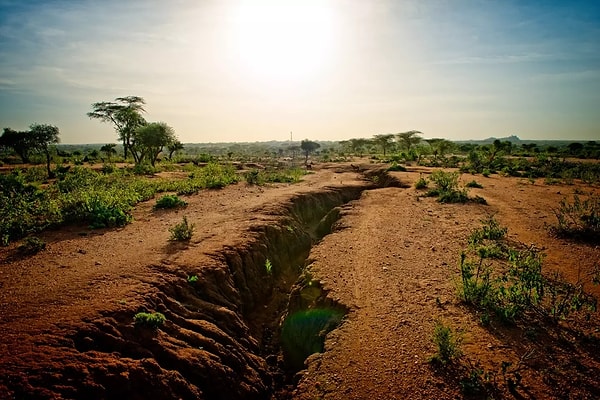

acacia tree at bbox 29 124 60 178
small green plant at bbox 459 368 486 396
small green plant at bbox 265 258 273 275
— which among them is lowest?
small green plant at bbox 459 368 486 396

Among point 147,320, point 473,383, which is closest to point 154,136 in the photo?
point 147,320

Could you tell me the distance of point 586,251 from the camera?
9.17m

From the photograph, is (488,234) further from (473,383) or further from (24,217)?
(24,217)

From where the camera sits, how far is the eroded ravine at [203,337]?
4309mm

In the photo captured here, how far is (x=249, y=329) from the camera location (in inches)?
304

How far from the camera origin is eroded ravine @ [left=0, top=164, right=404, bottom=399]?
431 cm

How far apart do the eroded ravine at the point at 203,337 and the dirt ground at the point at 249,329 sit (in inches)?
1.0

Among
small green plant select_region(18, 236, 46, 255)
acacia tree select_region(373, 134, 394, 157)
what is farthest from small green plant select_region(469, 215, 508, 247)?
acacia tree select_region(373, 134, 394, 157)

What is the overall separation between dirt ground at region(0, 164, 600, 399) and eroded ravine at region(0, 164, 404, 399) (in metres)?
0.02

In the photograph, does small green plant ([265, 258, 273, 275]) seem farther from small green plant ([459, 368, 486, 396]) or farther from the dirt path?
small green plant ([459, 368, 486, 396])

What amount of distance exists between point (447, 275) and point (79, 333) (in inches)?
307

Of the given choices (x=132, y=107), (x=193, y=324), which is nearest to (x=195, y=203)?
(x=193, y=324)

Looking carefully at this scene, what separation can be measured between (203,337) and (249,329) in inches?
75.7

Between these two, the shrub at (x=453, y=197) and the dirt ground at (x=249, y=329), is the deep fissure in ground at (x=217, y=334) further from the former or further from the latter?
the shrub at (x=453, y=197)
